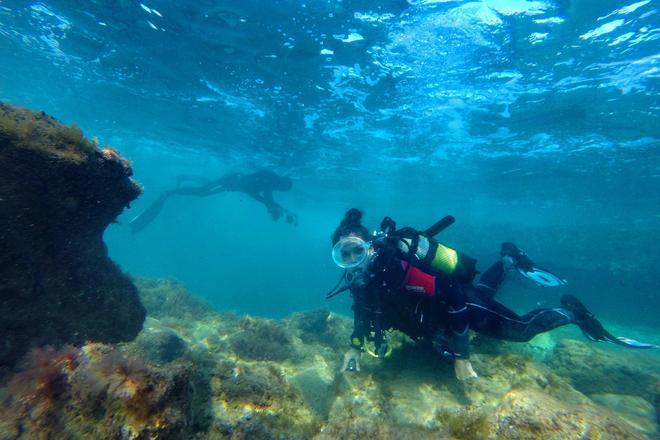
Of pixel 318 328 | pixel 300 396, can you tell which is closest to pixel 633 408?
pixel 300 396

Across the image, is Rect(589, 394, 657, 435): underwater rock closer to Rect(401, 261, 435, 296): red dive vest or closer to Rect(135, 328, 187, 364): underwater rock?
Rect(401, 261, 435, 296): red dive vest

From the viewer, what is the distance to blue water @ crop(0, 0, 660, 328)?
37.0 ft

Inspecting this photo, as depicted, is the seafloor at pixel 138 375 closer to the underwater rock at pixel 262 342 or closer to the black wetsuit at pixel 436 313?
the underwater rock at pixel 262 342

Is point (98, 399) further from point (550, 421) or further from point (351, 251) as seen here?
point (351, 251)

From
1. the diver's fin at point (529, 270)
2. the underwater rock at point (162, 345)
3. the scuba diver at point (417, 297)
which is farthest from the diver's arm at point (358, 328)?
the diver's fin at point (529, 270)

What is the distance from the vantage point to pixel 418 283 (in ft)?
18.3

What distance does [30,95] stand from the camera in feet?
86.5

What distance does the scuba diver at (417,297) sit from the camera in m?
5.55

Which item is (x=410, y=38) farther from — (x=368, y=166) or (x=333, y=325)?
(x=368, y=166)

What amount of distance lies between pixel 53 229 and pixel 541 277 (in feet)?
30.0

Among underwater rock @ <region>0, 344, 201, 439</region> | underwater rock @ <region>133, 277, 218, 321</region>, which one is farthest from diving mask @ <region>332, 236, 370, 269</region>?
underwater rock @ <region>133, 277, 218, 321</region>

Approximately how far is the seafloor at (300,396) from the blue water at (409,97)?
6416mm

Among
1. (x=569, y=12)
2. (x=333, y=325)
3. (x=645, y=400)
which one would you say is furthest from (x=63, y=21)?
(x=645, y=400)

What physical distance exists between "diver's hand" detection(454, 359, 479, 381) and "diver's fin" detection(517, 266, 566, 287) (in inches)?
139
